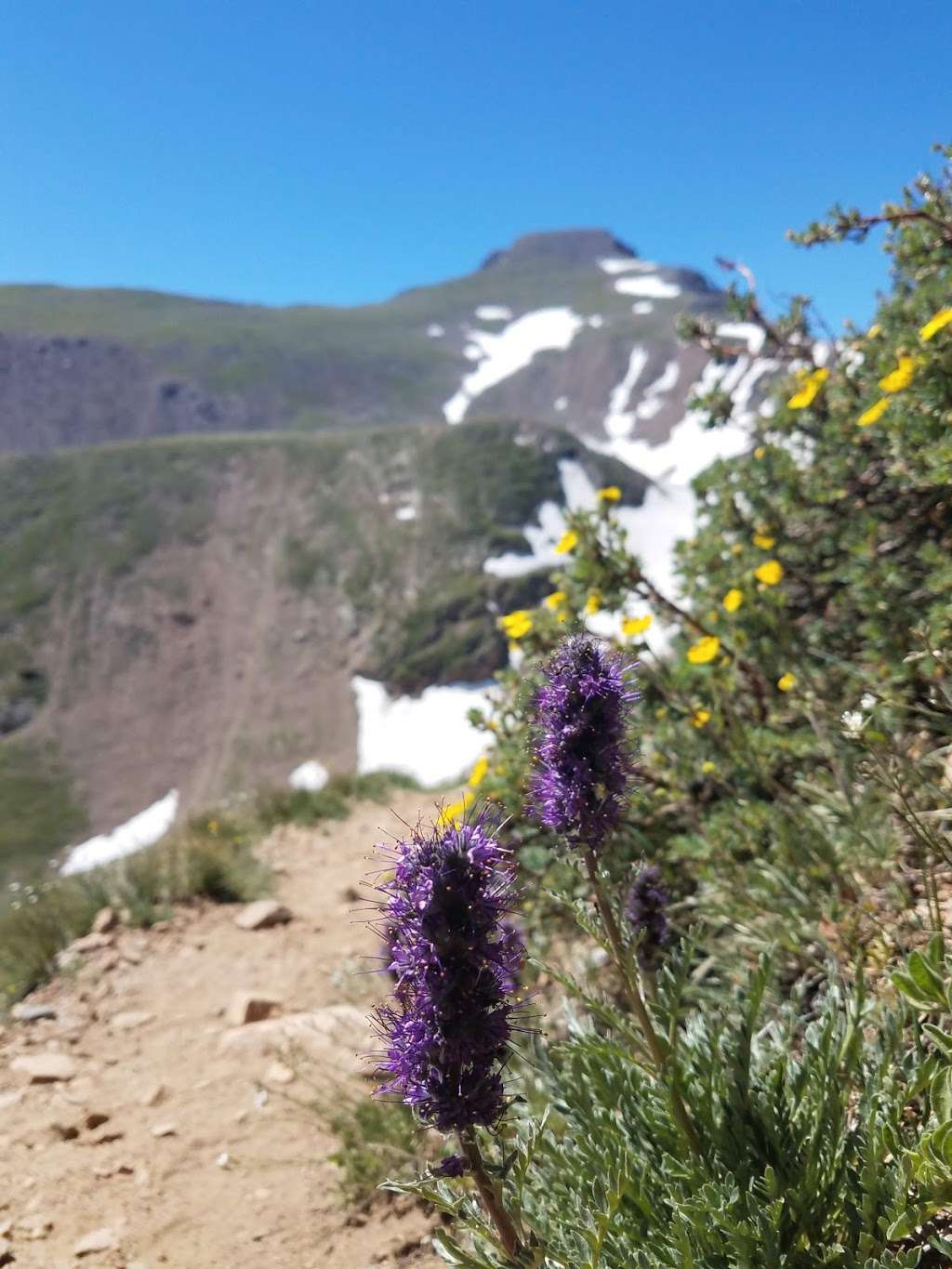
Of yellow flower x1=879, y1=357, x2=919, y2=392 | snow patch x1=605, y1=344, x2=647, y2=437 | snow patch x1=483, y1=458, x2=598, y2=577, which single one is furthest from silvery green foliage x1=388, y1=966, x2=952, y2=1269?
snow patch x1=605, y1=344, x2=647, y2=437

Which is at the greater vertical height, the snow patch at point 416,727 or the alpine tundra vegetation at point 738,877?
the alpine tundra vegetation at point 738,877

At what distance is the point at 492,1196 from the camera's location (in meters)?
1.72

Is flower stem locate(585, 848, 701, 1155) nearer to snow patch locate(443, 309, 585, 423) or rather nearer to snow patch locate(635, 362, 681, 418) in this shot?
snow patch locate(635, 362, 681, 418)

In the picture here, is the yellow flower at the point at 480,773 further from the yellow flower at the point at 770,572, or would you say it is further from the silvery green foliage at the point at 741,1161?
the silvery green foliage at the point at 741,1161

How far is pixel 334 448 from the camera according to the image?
311 ft

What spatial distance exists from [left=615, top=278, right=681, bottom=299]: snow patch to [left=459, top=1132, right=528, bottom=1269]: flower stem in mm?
202400

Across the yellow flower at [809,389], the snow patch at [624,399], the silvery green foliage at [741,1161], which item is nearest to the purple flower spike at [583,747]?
the silvery green foliage at [741,1161]

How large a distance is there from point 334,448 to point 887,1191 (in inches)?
3815

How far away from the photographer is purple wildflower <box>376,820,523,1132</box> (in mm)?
1661

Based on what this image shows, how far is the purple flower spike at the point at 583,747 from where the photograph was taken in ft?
6.88

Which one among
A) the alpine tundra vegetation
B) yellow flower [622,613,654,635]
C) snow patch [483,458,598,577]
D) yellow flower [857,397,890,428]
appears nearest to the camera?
the alpine tundra vegetation

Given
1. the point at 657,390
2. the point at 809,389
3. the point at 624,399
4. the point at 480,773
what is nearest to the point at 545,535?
the point at 657,390

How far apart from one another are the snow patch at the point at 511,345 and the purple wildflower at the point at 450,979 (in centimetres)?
16259

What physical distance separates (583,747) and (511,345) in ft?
627
